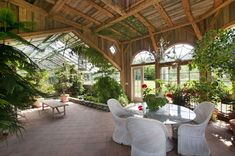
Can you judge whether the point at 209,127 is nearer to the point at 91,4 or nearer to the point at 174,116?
the point at 174,116

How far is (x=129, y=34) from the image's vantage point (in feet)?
30.0

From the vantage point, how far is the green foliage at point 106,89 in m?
7.94

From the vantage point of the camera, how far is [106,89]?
7953 millimetres

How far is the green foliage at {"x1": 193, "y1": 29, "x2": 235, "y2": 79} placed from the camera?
4.11 metres

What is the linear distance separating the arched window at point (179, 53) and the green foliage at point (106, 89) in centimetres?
222

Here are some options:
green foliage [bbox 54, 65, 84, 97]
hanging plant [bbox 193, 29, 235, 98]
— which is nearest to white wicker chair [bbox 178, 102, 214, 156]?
hanging plant [bbox 193, 29, 235, 98]

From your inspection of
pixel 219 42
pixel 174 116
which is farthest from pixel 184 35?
pixel 174 116

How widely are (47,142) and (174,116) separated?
2.69 metres

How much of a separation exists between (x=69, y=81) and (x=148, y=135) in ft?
31.9

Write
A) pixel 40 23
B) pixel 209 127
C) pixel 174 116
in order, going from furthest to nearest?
1. pixel 40 23
2. pixel 209 127
3. pixel 174 116

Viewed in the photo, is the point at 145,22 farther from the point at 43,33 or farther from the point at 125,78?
the point at 125,78

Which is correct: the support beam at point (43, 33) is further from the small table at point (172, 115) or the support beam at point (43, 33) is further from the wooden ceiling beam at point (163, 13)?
the small table at point (172, 115)

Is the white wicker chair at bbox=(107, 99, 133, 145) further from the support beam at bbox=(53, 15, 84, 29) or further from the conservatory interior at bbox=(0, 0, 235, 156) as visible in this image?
the support beam at bbox=(53, 15, 84, 29)

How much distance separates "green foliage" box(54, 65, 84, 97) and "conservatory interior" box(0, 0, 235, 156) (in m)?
0.06
